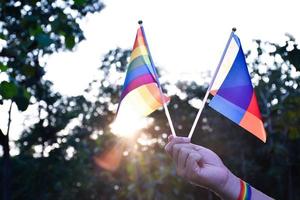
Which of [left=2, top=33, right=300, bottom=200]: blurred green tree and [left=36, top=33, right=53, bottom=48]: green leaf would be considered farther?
[left=2, top=33, right=300, bottom=200]: blurred green tree

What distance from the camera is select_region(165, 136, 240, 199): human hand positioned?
308cm

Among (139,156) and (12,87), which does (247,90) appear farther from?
(139,156)

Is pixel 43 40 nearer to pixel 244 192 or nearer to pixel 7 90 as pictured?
pixel 7 90

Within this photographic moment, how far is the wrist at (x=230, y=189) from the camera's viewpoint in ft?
10.5

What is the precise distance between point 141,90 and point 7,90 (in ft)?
3.73

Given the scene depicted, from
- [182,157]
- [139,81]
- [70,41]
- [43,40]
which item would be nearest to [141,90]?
[139,81]

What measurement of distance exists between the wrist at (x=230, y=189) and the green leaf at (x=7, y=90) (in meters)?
1.65

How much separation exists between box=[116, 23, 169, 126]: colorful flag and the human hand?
0.99 meters

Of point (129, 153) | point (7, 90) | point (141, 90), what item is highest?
point (7, 90)

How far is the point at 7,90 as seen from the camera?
3686 millimetres

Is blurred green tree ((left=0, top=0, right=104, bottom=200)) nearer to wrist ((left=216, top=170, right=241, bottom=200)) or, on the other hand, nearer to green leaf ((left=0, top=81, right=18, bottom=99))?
green leaf ((left=0, top=81, right=18, bottom=99))

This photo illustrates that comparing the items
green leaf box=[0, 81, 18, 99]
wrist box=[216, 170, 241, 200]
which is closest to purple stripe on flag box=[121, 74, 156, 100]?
green leaf box=[0, 81, 18, 99]

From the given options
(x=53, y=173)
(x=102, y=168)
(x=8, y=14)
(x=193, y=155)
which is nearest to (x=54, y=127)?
(x=53, y=173)

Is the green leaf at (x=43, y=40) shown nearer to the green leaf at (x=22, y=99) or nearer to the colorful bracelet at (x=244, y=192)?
the green leaf at (x=22, y=99)
